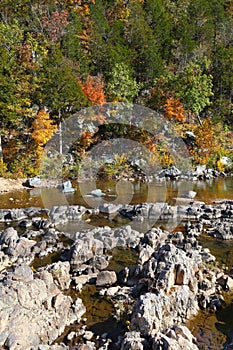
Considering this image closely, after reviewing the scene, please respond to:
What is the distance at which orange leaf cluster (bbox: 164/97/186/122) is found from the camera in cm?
5016

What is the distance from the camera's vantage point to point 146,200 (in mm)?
34406

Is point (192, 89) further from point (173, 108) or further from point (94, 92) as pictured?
point (94, 92)

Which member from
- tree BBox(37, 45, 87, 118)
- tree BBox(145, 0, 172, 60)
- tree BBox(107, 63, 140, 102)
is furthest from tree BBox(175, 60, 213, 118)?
tree BBox(145, 0, 172, 60)

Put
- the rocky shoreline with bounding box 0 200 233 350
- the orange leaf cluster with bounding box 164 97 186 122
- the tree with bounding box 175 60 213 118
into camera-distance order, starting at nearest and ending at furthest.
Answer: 1. the rocky shoreline with bounding box 0 200 233 350
2. the orange leaf cluster with bounding box 164 97 186 122
3. the tree with bounding box 175 60 213 118

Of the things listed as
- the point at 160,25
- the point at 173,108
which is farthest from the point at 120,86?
the point at 160,25

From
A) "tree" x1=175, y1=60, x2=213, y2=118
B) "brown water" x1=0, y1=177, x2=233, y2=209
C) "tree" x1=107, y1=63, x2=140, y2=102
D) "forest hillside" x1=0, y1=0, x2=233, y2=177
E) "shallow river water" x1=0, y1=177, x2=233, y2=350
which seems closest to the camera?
"shallow river water" x1=0, y1=177, x2=233, y2=350

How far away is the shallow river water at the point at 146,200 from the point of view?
13930 mm

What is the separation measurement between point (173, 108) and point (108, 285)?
122 feet

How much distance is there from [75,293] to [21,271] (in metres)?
2.93

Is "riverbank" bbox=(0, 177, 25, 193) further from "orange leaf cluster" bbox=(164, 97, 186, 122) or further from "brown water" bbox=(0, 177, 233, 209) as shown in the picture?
"orange leaf cluster" bbox=(164, 97, 186, 122)

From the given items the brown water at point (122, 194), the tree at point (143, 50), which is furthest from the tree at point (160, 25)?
the brown water at point (122, 194)

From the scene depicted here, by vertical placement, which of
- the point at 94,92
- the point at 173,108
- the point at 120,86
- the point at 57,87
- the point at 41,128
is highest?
the point at 120,86

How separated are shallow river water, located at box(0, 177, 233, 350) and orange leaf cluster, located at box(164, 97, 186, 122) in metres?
11.9

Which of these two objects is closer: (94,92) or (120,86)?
(94,92)
